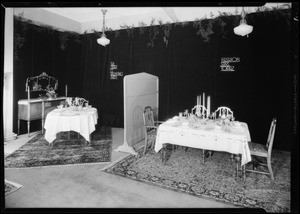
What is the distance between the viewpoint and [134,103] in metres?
4.88

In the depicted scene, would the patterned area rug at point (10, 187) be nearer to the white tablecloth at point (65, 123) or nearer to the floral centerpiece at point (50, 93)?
the white tablecloth at point (65, 123)

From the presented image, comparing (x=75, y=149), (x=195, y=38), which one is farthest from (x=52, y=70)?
(x=195, y=38)

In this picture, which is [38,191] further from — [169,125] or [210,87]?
[210,87]

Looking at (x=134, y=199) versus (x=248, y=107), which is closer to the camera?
(x=134, y=199)

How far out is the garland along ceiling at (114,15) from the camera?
5594 millimetres

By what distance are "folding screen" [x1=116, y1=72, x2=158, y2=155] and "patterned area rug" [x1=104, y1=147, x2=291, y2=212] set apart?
0.55 metres

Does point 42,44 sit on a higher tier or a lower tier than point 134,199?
higher

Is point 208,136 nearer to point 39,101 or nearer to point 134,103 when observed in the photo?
point 134,103

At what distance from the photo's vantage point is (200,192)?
3.01m

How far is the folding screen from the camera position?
181 inches

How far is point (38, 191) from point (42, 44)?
473 cm

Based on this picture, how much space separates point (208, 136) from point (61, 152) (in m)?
2.95

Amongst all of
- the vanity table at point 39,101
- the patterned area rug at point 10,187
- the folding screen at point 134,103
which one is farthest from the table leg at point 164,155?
the vanity table at point 39,101

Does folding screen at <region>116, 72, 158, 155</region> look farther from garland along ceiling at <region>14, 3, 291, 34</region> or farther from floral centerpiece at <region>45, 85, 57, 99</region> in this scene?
floral centerpiece at <region>45, 85, 57, 99</region>
